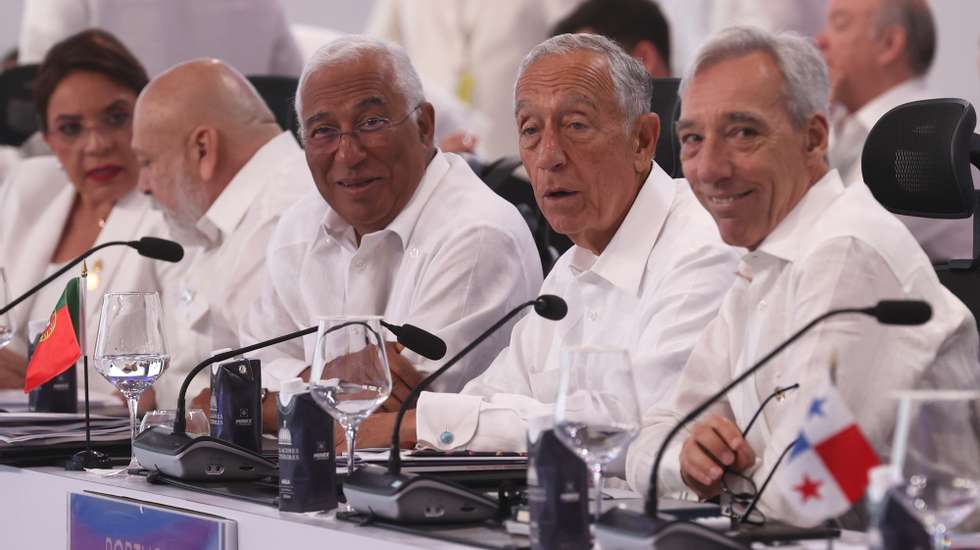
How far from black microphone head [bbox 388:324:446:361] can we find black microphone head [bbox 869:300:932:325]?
74cm

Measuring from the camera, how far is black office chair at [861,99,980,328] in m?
2.55

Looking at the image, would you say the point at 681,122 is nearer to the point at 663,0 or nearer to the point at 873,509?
the point at 873,509

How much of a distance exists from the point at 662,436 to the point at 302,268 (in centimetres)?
138

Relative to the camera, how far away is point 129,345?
8.82ft

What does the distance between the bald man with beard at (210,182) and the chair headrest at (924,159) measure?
1823mm

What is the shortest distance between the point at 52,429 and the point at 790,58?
1.59 m

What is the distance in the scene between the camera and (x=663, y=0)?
20.7ft

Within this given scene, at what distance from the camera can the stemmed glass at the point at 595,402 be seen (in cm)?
179

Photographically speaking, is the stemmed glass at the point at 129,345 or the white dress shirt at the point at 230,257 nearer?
the stemmed glass at the point at 129,345

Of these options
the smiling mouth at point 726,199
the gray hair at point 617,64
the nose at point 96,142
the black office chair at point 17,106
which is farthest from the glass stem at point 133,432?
the black office chair at point 17,106

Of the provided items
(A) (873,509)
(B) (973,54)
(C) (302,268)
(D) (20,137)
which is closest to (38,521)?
(C) (302,268)

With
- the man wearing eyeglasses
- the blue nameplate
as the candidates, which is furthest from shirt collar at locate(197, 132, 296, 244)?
the blue nameplate

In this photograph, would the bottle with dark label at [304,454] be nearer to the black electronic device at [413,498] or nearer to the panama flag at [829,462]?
the black electronic device at [413,498]

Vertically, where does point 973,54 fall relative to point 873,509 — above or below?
above
